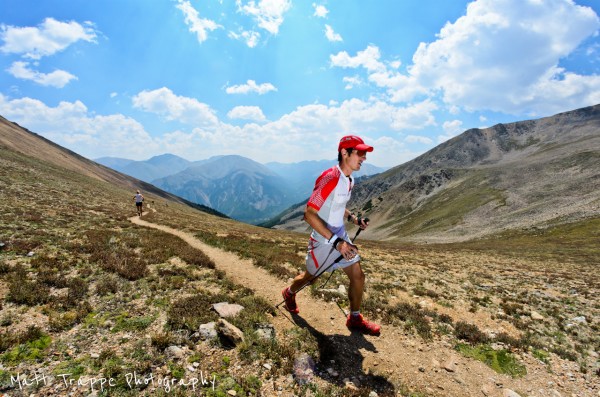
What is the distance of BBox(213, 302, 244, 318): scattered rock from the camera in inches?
326

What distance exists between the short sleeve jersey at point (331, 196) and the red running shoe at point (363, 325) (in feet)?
9.61

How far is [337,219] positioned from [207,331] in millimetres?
4373

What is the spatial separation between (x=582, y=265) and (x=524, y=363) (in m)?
30.9

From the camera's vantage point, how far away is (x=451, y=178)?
167 meters

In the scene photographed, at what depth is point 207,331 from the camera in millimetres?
7180

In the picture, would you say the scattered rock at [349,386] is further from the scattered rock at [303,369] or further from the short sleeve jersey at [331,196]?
the short sleeve jersey at [331,196]

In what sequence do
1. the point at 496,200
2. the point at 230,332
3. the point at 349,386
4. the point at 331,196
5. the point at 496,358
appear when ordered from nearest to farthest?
the point at 349,386
the point at 230,332
the point at 331,196
the point at 496,358
the point at 496,200

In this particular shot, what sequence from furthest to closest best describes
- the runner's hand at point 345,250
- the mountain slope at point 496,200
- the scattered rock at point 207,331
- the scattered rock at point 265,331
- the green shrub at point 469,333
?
the mountain slope at point 496,200, the green shrub at point 469,333, the scattered rock at point 265,331, the scattered rock at point 207,331, the runner's hand at point 345,250

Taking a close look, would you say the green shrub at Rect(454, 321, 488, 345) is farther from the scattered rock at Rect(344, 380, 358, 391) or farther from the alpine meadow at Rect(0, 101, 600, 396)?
the scattered rock at Rect(344, 380, 358, 391)

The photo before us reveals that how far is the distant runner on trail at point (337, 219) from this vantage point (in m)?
6.84

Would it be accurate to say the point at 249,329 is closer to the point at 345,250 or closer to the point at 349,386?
the point at 349,386

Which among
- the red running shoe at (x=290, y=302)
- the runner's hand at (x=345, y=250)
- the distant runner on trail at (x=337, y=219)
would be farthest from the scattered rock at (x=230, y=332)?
the runner's hand at (x=345, y=250)

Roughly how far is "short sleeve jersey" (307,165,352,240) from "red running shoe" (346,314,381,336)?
2.93 meters

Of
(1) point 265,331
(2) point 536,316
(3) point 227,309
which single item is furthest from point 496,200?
(3) point 227,309
